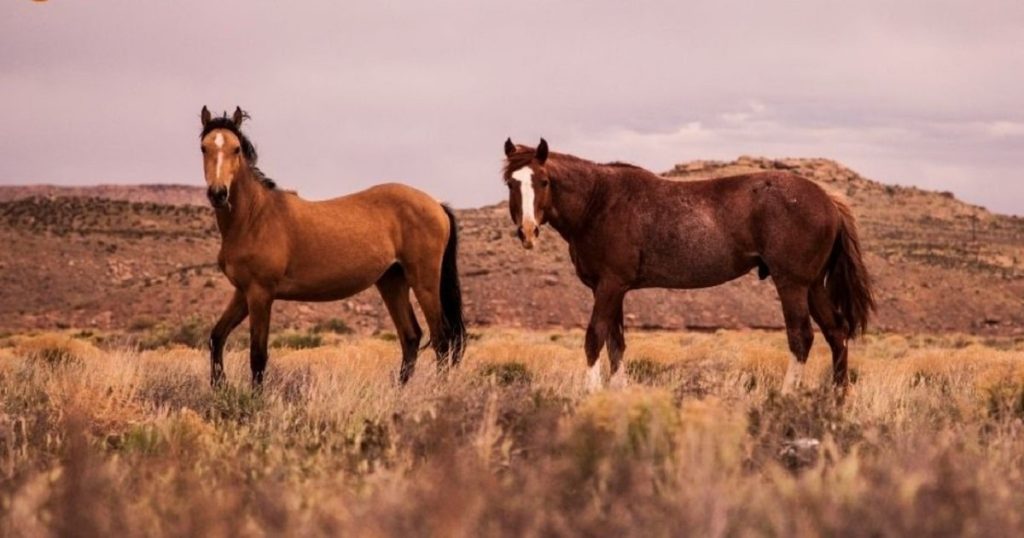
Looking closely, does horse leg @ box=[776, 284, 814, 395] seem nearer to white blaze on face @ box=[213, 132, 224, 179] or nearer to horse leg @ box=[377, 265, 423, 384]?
horse leg @ box=[377, 265, 423, 384]

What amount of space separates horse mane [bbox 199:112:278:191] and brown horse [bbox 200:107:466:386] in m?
0.01

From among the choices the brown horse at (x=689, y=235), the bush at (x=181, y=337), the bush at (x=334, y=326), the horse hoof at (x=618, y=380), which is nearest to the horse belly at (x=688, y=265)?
the brown horse at (x=689, y=235)

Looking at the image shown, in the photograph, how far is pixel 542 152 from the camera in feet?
31.9

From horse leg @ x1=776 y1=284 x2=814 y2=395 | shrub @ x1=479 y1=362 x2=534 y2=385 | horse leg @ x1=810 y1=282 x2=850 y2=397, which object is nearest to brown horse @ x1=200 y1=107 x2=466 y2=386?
shrub @ x1=479 y1=362 x2=534 y2=385

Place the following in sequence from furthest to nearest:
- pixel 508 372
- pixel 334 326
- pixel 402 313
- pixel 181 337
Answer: pixel 334 326 → pixel 181 337 → pixel 508 372 → pixel 402 313

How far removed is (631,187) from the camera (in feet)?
33.8


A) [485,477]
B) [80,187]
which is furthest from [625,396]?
[80,187]

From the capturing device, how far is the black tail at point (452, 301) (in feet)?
38.9

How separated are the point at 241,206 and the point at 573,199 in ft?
10.3

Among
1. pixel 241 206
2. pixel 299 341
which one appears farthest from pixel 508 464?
pixel 299 341

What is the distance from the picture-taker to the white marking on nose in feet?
31.0

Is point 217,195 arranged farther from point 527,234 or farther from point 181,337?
point 181,337

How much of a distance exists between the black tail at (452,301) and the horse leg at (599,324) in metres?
2.43

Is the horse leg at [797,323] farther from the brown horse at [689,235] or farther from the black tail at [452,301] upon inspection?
the black tail at [452,301]
